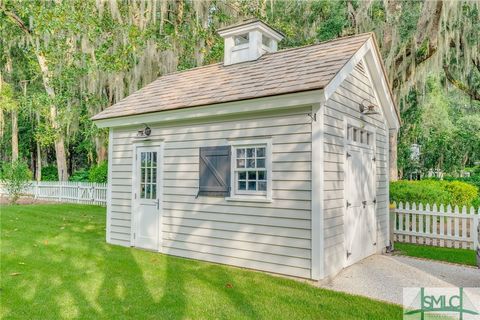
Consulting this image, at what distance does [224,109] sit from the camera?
578 centimetres

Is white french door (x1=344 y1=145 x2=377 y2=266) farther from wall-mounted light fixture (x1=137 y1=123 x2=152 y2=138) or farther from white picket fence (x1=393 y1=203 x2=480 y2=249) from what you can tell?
wall-mounted light fixture (x1=137 y1=123 x2=152 y2=138)

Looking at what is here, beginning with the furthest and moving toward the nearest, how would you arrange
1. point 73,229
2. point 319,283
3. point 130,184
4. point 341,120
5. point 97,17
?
point 97,17
point 73,229
point 130,184
point 341,120
point 319,283

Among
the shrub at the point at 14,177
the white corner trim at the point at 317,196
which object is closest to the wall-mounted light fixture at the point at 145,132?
the white corner trim at the point at 317,196

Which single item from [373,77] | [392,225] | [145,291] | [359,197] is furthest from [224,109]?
[392,225]

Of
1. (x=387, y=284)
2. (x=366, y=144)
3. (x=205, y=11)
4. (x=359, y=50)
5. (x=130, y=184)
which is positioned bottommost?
(x=387, y=284)

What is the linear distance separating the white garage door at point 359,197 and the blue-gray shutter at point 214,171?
1.97 m

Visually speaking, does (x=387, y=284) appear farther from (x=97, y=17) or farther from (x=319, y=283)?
(x=97, y=17)

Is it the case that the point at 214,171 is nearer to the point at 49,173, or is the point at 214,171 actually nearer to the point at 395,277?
the point at 395,277

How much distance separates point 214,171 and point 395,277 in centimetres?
328

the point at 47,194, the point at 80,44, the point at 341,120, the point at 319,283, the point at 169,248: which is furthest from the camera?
the point at 47,194

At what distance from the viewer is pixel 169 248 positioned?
21.5 feet

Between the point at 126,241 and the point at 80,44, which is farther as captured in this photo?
the point at 80,44

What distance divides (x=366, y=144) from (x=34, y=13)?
978 centimetres

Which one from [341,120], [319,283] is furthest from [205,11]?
[319,283]
